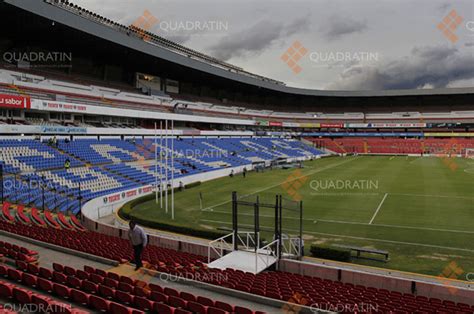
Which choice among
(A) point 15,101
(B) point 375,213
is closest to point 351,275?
(B) point 375,213

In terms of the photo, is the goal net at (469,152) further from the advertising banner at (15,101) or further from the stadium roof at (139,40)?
the advertising banner at (15,101)

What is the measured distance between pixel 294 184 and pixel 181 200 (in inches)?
524

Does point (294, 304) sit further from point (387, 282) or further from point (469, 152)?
point (469, 152)

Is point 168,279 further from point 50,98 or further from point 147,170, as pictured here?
point 50,98

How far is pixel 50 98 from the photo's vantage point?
39688 millimetres

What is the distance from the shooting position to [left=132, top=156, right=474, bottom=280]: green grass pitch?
18.5m

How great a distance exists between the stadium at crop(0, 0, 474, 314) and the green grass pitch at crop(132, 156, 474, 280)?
0.16 metres

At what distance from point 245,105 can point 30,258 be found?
82.2 meters

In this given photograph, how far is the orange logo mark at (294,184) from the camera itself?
3364 centimetres

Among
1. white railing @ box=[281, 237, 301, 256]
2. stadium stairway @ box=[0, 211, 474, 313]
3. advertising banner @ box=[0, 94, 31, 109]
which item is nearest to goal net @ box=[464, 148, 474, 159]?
white railing @ box=[281, 237, 301, 256]

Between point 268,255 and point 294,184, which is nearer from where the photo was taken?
point 268,255

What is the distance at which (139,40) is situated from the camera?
47312 millimetres

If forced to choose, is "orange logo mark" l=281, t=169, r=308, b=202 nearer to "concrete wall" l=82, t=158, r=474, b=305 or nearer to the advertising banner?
"concrete wall" l=82, t=158, r=474, b=305

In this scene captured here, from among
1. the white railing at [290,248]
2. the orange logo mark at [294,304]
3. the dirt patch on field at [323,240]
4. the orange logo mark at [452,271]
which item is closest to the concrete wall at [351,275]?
the orange logo mark at [452,271]
